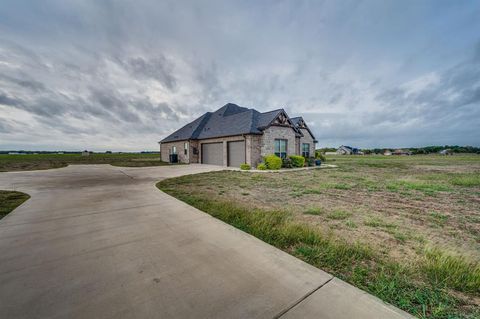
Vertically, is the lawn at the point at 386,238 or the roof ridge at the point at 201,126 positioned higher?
the roof ridge at the point at 201,126

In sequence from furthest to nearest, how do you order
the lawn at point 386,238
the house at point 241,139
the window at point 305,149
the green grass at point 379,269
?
the window at point 305,149, the house at point 241,139, the lawn at point 386,238, the green grass at point 379,269

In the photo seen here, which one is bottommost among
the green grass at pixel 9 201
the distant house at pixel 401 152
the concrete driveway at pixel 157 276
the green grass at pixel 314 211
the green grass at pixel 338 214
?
the green grass at pixel 338 214

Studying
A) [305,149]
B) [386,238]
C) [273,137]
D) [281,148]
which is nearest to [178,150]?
[273,137]

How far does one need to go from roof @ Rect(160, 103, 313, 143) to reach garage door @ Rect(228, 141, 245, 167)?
1160mm

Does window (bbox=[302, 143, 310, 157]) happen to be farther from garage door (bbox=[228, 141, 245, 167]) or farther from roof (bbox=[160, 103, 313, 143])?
garage door (bbox=[228, 141, 245, 167])

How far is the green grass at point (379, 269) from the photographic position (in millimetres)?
1951

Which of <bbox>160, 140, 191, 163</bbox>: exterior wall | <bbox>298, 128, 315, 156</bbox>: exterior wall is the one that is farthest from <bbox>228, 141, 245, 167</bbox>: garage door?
<bbox>298, 128, 315, 156</bbox>: exterior wall

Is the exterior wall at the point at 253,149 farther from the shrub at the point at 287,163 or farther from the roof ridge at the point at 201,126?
Result: the roof ridge at the point at 201,126

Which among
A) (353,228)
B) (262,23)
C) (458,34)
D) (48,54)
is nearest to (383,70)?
(458,34)

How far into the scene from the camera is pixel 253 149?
1702 cm

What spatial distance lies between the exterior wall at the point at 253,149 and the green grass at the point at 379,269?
12789mm

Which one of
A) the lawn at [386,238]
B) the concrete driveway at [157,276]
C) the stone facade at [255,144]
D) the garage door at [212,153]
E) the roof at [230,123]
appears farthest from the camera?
the garage door at [212,153]

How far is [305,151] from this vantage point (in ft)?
82.3

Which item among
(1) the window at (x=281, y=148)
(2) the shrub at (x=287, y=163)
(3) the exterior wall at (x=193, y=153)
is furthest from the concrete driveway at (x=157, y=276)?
(3) the exterior wall at (x=193, y=153)
